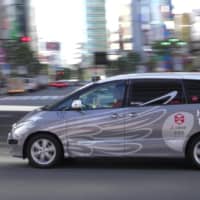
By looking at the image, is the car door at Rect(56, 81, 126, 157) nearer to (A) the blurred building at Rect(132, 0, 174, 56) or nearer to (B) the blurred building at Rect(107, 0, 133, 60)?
(A) the blurred building at Rect(132, 0, 174, 56)

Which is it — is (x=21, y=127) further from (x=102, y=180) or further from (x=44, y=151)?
(x=102, y=180)

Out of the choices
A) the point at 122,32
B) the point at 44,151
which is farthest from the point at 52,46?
the point at 44,151

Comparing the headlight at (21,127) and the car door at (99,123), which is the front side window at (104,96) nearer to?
the car door at (99,123)

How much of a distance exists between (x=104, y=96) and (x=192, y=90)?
1.40m

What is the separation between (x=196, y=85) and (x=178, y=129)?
2.49 feet

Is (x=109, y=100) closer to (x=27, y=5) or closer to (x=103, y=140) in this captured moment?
(x=103, y=140)

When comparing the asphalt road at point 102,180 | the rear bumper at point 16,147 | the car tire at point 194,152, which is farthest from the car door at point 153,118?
the rear bumper at point 16,147

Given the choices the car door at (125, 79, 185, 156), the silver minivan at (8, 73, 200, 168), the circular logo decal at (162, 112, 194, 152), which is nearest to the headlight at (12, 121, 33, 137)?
the silver minivan at (8, 73, 200, 168)

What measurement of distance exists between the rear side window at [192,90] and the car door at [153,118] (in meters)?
0.09

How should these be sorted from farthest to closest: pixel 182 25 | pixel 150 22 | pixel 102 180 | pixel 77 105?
pixel 182 25, pixel 150 22, pixel 77 105, pixel 102 180

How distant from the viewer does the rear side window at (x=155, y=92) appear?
9414mm

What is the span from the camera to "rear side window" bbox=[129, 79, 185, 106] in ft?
30.9

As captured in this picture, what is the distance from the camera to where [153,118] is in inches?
368

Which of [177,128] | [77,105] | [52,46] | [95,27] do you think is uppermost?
[95,27]
